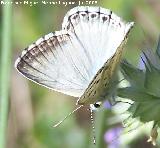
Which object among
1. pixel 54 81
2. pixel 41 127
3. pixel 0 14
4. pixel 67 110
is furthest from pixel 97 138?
pixel 0 14

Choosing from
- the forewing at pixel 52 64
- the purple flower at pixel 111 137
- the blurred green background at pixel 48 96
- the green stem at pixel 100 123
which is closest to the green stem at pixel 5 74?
the forewing at pixel 52 64

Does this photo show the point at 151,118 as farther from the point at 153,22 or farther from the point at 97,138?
the point at 153,22

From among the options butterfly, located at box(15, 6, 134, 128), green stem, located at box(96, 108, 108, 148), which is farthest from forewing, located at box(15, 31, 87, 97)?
green stem, located at box(96, 108, 108, 148)

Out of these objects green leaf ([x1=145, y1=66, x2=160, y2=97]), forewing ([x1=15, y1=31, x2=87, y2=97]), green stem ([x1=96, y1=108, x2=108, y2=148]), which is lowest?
green stem ([x1=96, y1=108, x2=108, y2=148])

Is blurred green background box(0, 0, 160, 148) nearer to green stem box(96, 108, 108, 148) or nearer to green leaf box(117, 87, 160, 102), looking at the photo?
green stem box(96, 108, 108, 148)

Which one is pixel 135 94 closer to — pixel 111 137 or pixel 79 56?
pixel 79 56

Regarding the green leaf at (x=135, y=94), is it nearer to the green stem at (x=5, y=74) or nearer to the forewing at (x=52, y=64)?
the forewing at (x=52, y=64)

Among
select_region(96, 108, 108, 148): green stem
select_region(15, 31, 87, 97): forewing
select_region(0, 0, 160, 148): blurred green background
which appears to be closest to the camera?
select_region(15, 31, 87, 97): forewing

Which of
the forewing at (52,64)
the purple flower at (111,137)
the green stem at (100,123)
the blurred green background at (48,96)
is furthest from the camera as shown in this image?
the blurred green background at (48,96)
